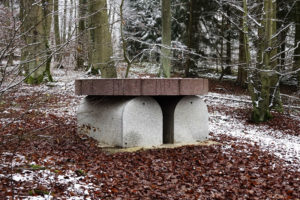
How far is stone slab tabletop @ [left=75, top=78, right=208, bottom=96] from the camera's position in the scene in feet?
20.4

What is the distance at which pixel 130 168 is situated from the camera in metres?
5.41

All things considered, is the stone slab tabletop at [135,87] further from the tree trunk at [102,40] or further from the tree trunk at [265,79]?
the tree trunk at [265,79]

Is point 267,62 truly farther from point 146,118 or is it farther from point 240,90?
point 240,90

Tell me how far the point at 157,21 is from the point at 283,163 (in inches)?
716

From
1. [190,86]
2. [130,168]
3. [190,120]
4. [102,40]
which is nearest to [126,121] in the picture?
[130,168]

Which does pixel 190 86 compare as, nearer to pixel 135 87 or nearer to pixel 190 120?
pixel 190 120

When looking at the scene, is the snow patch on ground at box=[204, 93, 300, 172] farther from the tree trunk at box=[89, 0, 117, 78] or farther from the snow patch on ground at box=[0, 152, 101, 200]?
the snow patch on ground at box=[0, 152, 101, 200]

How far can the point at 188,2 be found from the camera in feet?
69.0

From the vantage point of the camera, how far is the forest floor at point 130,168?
166 inches

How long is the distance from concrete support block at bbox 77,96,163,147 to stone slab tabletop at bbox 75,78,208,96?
297 millimetres

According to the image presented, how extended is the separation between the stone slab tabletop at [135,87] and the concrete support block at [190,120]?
1.56 feet

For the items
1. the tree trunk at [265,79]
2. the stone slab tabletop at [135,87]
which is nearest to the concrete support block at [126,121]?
the stone slab tabletop at [135,87]

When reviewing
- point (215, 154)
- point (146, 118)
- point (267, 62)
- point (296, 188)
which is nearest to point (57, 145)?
point (146, 118)

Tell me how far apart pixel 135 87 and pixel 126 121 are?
667 millimetres
